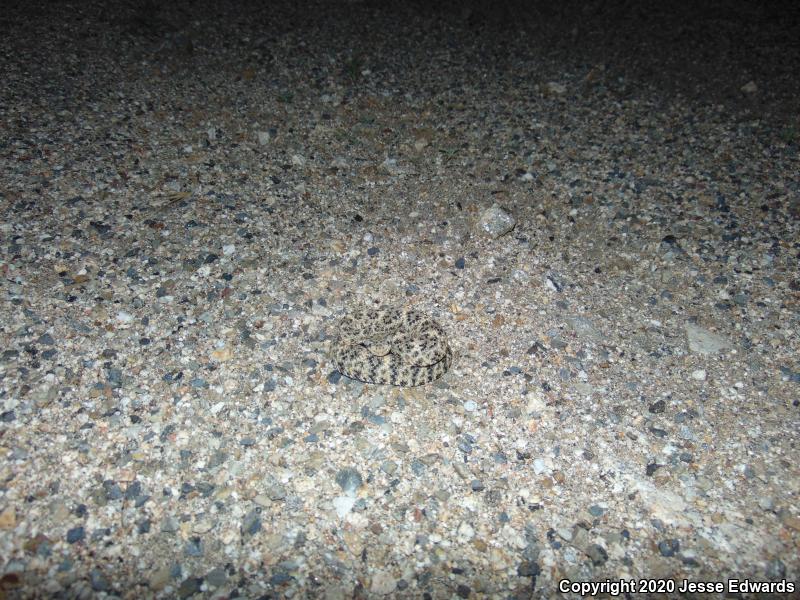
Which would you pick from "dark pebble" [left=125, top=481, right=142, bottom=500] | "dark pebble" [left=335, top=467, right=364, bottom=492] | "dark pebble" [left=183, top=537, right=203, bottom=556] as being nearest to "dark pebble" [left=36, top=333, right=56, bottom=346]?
"dark pebble" [left=125, top=481, right=142, bottom=500]

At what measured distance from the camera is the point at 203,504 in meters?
3.17

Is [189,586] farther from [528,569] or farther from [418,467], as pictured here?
[528,569]

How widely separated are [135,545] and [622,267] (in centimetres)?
353

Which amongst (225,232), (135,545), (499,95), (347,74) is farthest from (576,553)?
(347,74)

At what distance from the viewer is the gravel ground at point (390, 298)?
3100 mm

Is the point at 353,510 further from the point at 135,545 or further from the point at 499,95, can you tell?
the point at 499,95

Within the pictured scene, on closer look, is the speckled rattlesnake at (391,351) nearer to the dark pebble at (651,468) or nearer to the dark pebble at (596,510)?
→ the dark pebble at (596,510)

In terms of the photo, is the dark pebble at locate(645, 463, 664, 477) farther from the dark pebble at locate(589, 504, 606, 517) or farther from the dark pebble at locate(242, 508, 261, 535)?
the dark pebble at locate(242, 508, 261, 535)

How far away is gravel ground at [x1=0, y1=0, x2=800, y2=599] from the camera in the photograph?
10.2 feet

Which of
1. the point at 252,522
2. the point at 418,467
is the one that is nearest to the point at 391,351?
the point at 418,467

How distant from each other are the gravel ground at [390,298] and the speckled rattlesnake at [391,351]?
0.11 metres

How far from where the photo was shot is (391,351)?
3783 millimetres

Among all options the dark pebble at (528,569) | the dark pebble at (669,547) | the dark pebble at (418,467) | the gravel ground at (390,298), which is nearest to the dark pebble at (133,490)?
the gravel ground at (390,298)

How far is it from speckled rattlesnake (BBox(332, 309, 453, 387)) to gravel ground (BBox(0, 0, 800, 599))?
107mm
